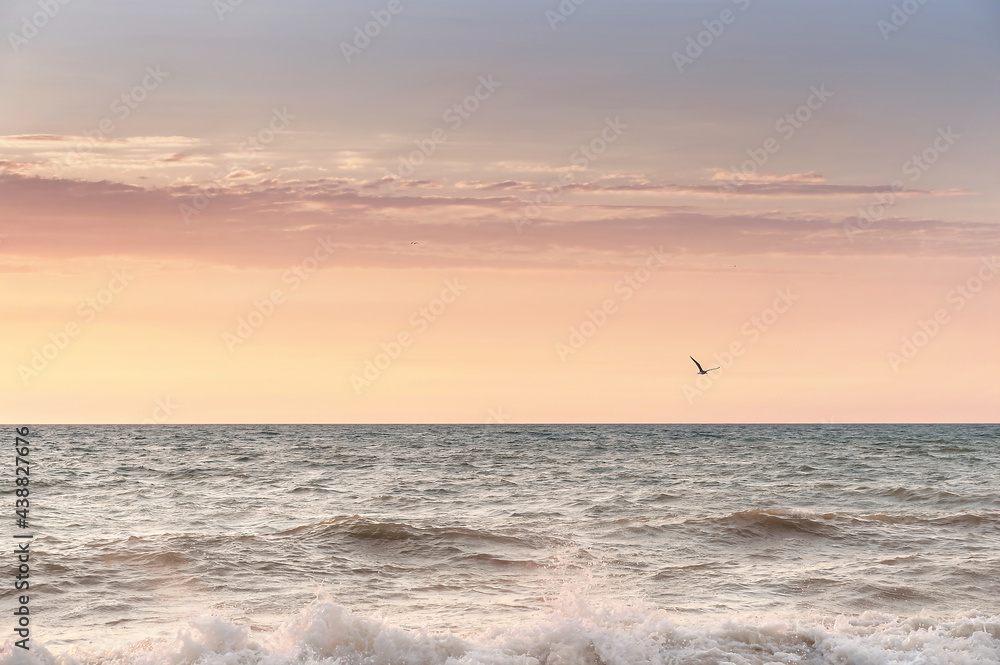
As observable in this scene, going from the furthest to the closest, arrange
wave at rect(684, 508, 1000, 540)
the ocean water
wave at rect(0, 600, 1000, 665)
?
wave at rect(684, 508, 1000, 540), the ocean water, wave at rect(0, 600, 1000, 665)

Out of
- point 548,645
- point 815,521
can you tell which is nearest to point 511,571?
point 548,645

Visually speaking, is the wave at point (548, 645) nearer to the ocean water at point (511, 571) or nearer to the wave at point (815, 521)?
the ocean water at point (511, 571)

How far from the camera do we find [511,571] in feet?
51.4

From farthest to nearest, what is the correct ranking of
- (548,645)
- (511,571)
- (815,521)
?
(815,521) → (511,571) → (548,645)

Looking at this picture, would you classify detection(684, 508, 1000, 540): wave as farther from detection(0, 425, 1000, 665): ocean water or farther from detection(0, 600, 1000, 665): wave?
detection(0, 600, 1000, 665): wave

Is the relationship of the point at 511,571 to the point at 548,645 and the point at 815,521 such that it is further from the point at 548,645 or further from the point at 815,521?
the point at 815,521

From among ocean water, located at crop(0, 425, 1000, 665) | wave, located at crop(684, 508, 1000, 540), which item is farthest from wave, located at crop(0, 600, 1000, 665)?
wave, located at crop(684, 508, 1000, 540)

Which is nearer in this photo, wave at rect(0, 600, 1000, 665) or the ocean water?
wave at rect(0, 600, 1000, 665)

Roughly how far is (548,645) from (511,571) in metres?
4.40

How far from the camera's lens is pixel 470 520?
803 inches

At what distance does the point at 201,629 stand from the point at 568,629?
15.8ft

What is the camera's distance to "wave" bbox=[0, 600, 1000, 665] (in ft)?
35.6

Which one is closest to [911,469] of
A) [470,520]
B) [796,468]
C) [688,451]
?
[796,468]

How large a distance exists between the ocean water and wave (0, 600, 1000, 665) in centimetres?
3
